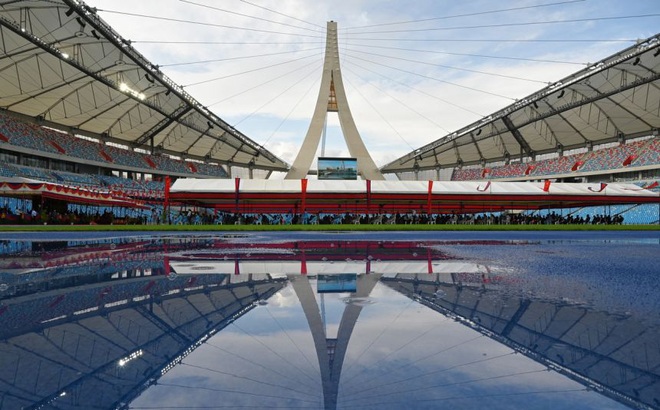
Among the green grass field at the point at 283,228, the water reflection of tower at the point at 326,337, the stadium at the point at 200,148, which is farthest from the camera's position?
the stadium at the point at 200,148

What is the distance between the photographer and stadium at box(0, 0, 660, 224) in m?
33.2

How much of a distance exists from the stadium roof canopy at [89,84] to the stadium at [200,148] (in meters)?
0.17

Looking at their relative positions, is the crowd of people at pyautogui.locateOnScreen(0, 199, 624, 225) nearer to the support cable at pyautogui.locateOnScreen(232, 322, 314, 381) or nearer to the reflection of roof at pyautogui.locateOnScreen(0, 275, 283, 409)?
the reflection of roof at pyautogui.locateOnScreen(0, 275, 283, 409)

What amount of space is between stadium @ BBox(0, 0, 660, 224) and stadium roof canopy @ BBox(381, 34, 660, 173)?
0.72 feet

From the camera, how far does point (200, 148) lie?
7988cm

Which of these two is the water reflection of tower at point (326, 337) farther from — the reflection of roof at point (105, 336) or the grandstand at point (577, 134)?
the grandstand at point (577, 134)

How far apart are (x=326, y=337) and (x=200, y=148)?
79575 millimetres

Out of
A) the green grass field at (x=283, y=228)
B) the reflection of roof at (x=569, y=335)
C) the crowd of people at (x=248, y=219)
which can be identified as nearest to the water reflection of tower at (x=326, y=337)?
the reflection of roof at (x=569, y=335)

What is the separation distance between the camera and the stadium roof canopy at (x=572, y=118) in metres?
43.7

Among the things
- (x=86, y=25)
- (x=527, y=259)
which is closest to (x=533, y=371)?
(x=527, y=259)

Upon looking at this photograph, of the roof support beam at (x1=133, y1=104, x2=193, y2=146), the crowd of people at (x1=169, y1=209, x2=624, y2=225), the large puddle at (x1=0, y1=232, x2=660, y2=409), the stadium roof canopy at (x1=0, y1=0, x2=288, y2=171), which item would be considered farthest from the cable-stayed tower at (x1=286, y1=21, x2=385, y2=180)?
the large puddle at (x1=0, y1=232, x2=660, y2=409)

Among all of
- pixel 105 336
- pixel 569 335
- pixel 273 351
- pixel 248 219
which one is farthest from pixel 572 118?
pixel 105 336

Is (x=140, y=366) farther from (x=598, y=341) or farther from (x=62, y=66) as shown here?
(x=62, y=66)

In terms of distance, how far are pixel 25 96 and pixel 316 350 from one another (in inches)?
2015
